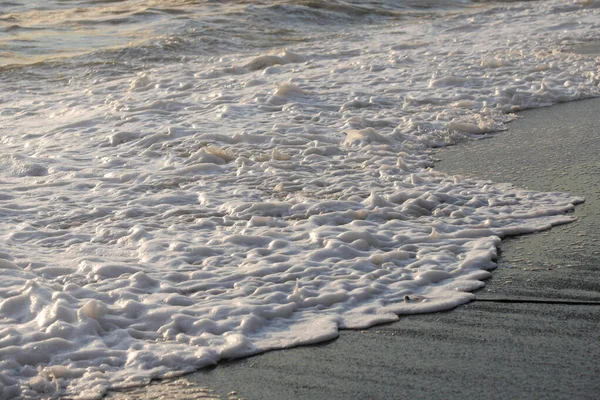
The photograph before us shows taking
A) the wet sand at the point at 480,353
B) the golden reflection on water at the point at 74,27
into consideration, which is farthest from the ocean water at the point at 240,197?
the golden reflection on water at the point at 74,27

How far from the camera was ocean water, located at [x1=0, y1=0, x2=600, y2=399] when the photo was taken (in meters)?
3.28

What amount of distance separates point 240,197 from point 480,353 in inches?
92.8

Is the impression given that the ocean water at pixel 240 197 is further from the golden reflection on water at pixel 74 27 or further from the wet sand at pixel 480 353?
the golden reflection on water at pixel 74 27

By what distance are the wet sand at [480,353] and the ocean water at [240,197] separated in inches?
4.5

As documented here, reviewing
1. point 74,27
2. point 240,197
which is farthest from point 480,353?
point 74,27

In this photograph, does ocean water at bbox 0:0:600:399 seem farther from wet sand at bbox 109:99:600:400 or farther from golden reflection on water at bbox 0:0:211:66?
golden reflection on water at bbox 0:0:211:66

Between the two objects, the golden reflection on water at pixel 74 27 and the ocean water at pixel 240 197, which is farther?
the golden reflection on water at pixel 74 27

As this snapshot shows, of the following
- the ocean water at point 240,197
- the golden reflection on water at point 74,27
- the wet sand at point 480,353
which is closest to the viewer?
the wet sand at point 480,353

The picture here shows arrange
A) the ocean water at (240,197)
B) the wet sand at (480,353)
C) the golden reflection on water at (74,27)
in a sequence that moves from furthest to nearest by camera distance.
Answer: the golden reflection on water at (74,27) < the ocean water at (240,197) < the wet sand at (480,353)

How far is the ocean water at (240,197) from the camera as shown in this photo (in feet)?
10.8

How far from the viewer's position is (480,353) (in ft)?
9.80

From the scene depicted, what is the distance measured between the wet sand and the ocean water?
0.11m

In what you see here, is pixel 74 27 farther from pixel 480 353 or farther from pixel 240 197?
pixel 480 353

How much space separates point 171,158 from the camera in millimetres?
5957
